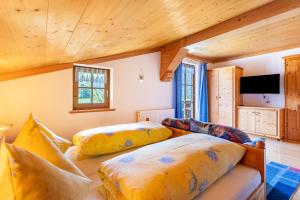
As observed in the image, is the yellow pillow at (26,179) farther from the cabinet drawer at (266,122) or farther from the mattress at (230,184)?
the cabinet drawer at (266,122)

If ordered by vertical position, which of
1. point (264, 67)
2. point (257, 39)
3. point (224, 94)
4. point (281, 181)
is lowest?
point (281, 181)

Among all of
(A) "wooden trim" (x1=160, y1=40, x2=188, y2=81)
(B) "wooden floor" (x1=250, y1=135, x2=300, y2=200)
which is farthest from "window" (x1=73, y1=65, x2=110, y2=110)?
(B) "wooden floor" (x1=250, y1=135, x2=300, y2=200)

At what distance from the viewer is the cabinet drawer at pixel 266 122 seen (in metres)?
4.01

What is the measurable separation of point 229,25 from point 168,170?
254 centimetres

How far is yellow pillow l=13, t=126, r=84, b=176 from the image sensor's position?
3.43 feet

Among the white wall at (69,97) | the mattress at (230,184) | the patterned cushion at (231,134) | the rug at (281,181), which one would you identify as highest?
the white wall at (69,97)

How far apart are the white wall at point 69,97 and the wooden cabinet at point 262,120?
2.31 meters

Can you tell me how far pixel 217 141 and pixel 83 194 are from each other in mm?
1099

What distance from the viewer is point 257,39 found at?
3578 millimetres

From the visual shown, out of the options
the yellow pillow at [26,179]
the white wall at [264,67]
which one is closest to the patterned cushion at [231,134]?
the yellow pillow at [26,179]

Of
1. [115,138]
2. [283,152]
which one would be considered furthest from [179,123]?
[283,152]

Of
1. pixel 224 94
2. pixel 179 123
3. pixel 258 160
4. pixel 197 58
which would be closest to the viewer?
pixel 258 160

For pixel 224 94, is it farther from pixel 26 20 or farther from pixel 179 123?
pixel 26 20

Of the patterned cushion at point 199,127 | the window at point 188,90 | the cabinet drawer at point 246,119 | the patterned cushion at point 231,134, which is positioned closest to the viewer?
the patterned cushion at point 231,134
